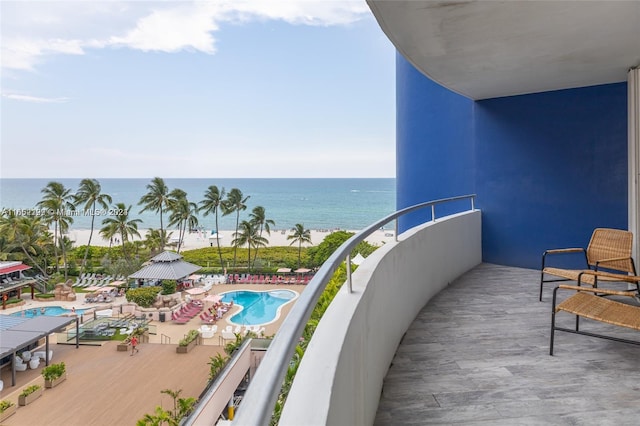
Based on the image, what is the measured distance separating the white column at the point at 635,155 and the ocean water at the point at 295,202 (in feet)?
167

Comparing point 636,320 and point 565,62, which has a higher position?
point 565,62

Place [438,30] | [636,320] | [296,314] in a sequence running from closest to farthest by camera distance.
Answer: [296,314], [636,320], [438,30]

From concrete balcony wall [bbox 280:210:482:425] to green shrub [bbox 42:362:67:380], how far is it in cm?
1469

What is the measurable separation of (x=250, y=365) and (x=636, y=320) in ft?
40.5

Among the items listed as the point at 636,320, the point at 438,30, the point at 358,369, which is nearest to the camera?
the point at 358,369

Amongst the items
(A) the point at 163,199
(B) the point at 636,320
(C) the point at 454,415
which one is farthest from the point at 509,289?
(A) the point at 163,199

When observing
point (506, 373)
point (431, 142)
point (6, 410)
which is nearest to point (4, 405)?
point (6, 410)

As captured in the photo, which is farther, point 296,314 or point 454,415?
point 454,415

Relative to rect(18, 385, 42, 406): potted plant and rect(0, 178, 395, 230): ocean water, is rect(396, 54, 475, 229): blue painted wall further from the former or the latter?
rect(0, 178, 395, 230): ocean water

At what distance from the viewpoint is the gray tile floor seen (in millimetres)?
2201

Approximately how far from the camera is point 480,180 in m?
6.50

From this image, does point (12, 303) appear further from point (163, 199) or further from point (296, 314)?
point (296, 314)

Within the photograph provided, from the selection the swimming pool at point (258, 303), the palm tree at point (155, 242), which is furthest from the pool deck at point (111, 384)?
the palm tree at point (155, 242)

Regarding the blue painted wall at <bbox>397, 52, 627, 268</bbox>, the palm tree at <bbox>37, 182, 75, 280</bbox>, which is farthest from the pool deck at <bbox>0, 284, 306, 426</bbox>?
the palm tree at <bbox>37, 182, 75, 280</bbox>
